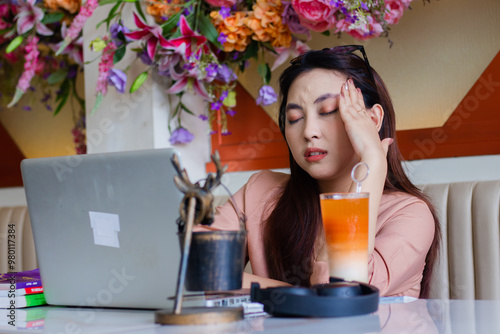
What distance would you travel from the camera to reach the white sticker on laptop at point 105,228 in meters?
1.02

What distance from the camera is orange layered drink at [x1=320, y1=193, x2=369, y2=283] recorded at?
1003 millimetres

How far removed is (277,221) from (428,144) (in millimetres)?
761

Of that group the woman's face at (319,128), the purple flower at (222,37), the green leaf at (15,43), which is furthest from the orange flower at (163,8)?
A: the woman's face at (319,128)

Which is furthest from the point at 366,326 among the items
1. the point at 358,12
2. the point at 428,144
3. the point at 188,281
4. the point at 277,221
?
the point at 428,144

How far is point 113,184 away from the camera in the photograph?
1005 mm

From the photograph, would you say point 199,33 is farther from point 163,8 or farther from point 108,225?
point 108,225

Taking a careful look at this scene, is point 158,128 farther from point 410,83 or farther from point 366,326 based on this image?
point 366,326

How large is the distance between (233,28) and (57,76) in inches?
40.7

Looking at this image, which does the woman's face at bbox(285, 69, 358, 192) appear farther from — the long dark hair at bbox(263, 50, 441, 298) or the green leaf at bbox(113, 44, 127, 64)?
the green leaf at bbox(113, 44, 127, 64)

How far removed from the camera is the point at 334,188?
1.65 metres

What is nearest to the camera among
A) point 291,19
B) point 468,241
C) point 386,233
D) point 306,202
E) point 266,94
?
point 386,233

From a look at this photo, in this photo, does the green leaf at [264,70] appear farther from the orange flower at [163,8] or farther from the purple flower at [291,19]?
the orange flower at [163,8]

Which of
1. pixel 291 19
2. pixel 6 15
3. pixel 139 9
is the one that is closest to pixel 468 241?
pixel 291 19

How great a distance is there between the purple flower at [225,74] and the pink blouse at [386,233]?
19.7 inches
